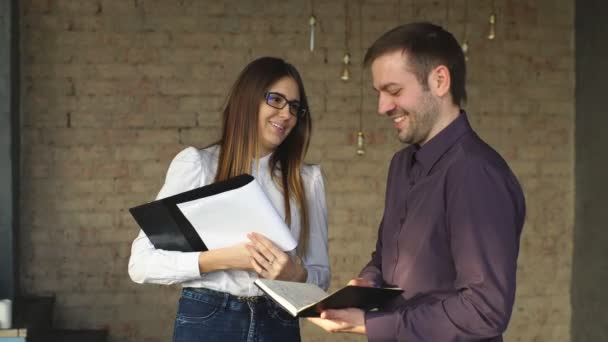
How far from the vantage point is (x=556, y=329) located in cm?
527

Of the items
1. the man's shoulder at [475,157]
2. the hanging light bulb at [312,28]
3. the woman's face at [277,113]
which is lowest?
the man's shoulder at [475,157]

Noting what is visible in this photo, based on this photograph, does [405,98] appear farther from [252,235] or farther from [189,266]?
[189,266]

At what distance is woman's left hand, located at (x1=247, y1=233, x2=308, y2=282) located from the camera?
2.20m

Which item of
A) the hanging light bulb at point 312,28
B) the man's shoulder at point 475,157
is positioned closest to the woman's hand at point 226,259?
the man's shoulder at point 475,157

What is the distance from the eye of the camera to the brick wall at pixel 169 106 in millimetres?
4805

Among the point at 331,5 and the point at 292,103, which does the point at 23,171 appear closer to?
the point at 331,5

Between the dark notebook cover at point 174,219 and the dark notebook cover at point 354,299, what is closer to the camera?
the dark notebook cover at point 354,299

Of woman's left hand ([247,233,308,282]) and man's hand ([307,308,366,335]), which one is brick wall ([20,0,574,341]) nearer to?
woman's left hand ([247,233,308,282])

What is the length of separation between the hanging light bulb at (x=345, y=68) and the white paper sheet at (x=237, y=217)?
2.50 m

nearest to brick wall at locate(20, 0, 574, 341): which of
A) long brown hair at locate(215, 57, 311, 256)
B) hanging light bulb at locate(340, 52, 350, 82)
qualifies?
hanging light bulb at locate(340, 52, 350, 82)

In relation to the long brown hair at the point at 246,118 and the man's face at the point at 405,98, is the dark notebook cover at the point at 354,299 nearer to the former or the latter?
the man's face at the point at 405,98

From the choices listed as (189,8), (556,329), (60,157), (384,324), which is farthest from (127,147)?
(384,324)

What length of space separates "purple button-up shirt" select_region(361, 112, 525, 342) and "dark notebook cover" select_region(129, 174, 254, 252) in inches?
19.2

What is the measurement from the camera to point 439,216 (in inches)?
71.7
